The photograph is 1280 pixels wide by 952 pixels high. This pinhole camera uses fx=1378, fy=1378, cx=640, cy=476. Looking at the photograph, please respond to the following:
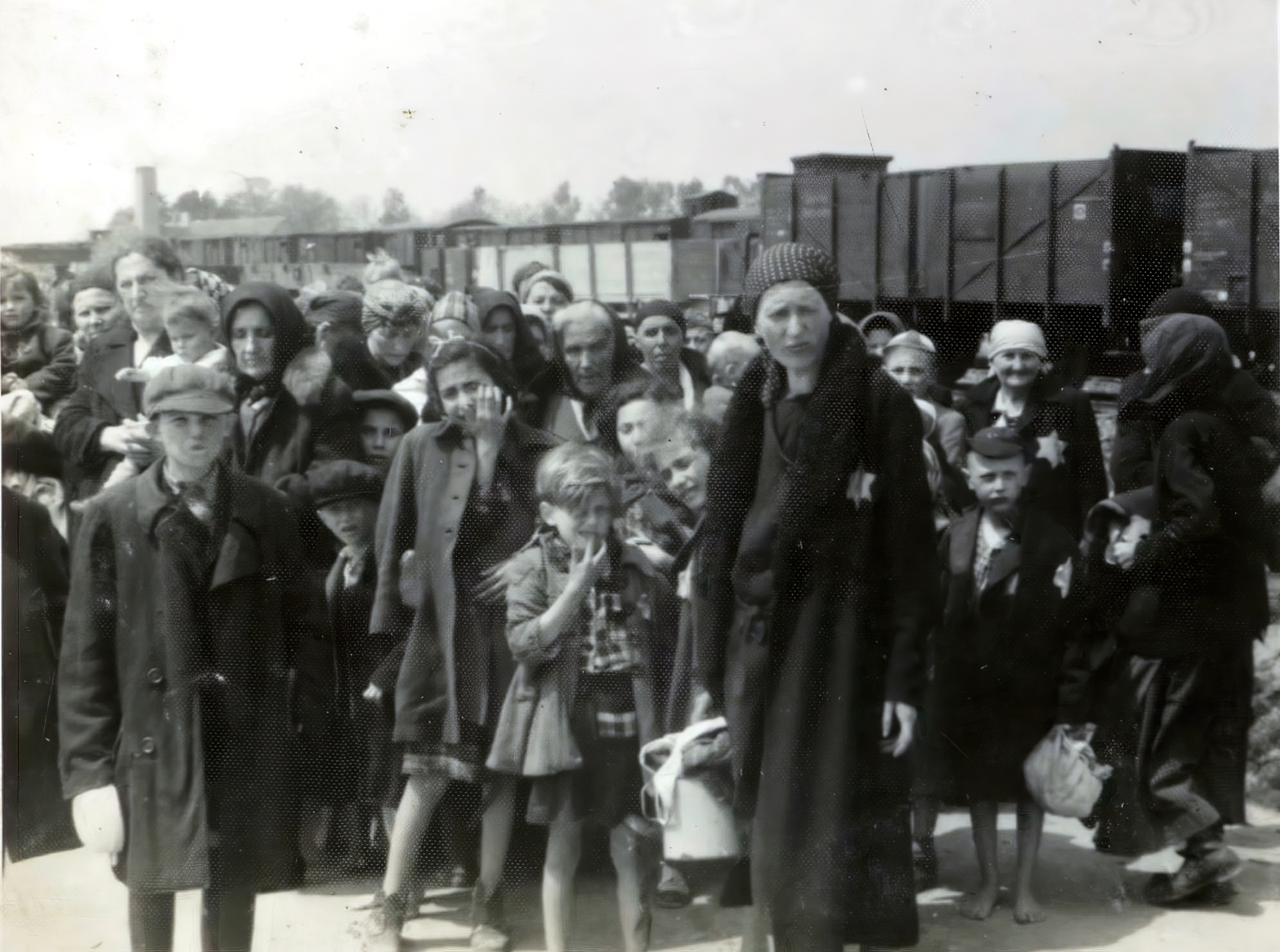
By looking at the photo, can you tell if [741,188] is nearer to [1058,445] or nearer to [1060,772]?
[1058,445]

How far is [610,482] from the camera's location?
389 centimetres

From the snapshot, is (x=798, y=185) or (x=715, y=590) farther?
(x=798, y=185)

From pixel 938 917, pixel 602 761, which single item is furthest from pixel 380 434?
pixel 938 917

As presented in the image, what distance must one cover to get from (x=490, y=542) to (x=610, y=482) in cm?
38

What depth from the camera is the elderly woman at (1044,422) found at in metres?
3.88

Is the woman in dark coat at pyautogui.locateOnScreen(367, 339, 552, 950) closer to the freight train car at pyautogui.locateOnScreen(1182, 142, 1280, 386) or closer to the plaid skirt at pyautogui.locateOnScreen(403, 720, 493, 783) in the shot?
the plaid skirt at pyautogui.locateOnScreen(403, 720, 493, 783)

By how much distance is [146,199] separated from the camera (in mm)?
4027

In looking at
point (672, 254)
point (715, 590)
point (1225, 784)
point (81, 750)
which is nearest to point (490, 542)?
point (715, 590)

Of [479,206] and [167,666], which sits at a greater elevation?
[479,206]

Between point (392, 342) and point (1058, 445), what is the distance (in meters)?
1.91

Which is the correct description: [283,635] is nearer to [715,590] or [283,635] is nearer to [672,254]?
[715,590]

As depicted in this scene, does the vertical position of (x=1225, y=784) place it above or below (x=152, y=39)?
below

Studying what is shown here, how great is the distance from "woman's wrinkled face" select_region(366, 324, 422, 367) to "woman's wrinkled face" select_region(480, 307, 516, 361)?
0.67 feet

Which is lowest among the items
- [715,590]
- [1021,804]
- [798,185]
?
[1021,804]
